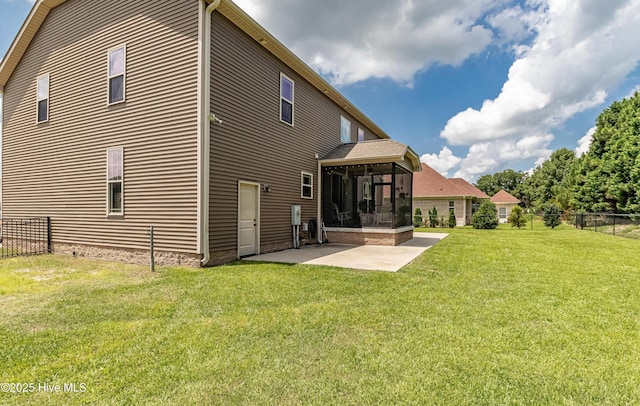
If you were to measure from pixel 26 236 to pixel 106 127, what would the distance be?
525 cm

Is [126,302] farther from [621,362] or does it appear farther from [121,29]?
[121,29]

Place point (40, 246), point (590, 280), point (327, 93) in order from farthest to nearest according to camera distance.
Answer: point (327, 93) < point (40, 246) < point (590, 280)

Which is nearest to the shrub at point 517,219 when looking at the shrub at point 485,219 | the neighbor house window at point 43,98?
the shrub at point 485,219

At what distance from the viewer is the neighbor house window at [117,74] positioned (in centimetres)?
791

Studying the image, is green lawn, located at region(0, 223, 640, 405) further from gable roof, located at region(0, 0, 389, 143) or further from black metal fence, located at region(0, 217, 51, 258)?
gable roof, located at region(0, 0, 389, 143)

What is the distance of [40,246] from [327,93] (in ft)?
35.8

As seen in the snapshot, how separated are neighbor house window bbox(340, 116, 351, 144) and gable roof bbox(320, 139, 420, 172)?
1.37 m

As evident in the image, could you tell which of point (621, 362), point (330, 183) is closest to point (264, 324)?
point (621, 362)

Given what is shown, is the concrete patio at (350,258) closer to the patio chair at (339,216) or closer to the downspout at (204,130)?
the downspout at (204,130)

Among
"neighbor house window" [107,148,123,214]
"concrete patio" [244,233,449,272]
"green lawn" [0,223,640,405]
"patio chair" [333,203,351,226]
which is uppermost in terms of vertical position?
"neighbor house window" [107,148,123,214]

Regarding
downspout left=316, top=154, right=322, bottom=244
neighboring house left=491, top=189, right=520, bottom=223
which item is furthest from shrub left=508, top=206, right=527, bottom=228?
downspout left=316, top=154, right=322, bottom=244

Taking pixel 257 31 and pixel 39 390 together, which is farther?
pixel 257 31

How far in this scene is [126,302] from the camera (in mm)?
4320

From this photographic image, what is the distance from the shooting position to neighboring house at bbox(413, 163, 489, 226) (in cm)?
2433
